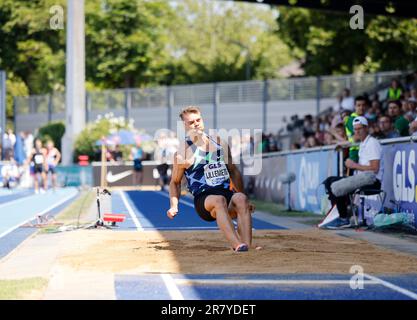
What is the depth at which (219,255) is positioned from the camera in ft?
35.1

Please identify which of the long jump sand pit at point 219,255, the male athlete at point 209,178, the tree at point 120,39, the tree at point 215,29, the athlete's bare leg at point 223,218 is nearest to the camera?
the long jump sand pit at point 219,255

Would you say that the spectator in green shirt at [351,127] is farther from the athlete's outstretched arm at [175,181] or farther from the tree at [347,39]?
the tree at [347,39]

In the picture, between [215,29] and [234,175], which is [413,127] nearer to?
[234,175]

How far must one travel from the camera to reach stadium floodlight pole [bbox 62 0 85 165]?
165 feet

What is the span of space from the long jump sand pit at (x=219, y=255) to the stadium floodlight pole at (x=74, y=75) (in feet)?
123

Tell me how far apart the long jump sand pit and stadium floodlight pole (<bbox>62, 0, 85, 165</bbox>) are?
3746 cm

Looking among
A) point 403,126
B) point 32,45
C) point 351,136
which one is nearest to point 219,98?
point 32,45

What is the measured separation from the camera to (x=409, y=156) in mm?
14281

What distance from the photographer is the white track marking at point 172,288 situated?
7.65 metres

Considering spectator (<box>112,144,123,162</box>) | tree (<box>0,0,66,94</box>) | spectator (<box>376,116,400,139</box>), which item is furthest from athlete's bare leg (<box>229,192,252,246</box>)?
tree (<box>0,0,66,94</box>)

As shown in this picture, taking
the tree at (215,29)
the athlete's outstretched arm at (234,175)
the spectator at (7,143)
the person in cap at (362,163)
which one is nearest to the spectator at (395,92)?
the person in cap at (362,163)

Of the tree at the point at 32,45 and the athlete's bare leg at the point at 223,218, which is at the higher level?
the tree at the point at 32,45

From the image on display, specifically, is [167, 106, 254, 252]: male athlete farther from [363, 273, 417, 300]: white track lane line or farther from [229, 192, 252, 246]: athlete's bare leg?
[363, 273, 417, 300]: white track lane line
